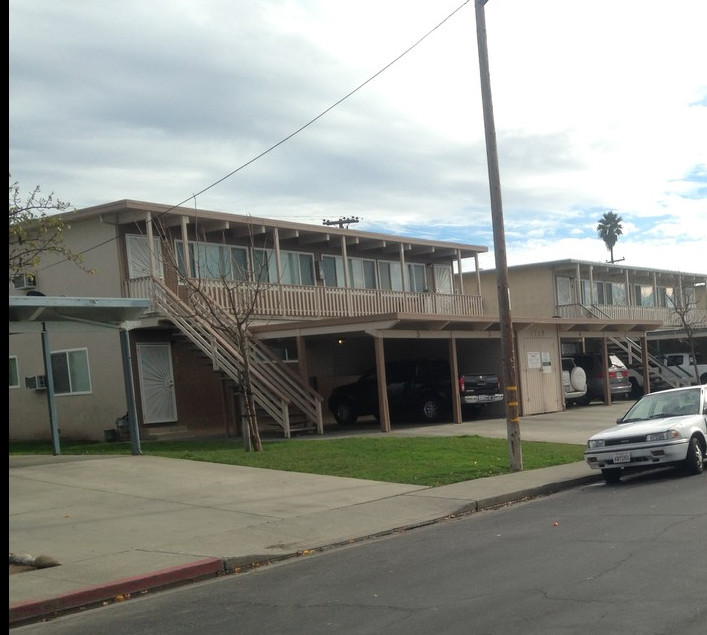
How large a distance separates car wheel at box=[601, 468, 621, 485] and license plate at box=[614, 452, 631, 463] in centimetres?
39

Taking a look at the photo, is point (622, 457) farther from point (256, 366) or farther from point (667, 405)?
point (256, 366)

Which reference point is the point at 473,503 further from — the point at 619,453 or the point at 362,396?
the point at 362,396

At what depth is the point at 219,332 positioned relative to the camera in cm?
2373

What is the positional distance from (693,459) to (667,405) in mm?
1603

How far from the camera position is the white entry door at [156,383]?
82.3ft

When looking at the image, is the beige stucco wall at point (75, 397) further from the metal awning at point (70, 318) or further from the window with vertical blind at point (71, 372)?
the metal awning at point (70, 318)

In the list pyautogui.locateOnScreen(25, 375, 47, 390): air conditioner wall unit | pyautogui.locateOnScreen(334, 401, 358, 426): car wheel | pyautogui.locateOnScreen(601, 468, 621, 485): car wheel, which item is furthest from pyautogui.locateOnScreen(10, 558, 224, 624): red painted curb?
pyautogui.locateOnScreen(25, 375, 47, 390): air conditioner wall unit

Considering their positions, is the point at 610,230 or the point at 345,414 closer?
the point at 345,414

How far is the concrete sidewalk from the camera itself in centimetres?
925

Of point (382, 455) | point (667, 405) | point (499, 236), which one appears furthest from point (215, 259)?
point (667, 405)

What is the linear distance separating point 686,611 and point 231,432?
65.2 ft

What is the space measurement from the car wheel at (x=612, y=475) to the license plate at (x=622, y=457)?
0.39 metres

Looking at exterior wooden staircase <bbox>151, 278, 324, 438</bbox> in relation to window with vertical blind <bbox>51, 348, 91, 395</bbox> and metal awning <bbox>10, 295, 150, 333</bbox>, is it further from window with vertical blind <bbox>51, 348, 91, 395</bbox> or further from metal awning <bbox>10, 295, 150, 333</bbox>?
window with vertical blind <bbox>51, 348, 91, 395</bbox>

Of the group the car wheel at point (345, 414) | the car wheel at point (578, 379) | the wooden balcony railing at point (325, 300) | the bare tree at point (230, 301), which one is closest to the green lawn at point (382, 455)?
the bare tree at point (230, 301)
